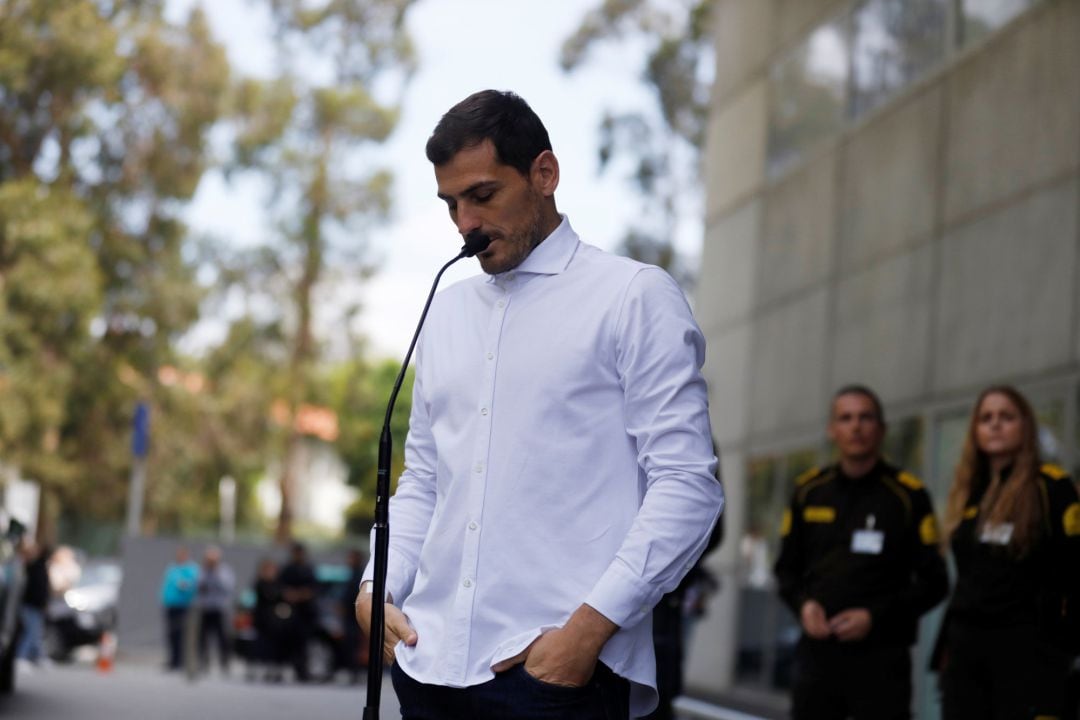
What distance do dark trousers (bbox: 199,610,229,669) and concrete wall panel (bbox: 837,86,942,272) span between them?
1134cm

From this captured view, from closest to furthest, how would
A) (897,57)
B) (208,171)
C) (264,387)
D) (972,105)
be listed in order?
(972,105)
(897,57)
(208,171)
(264,387)

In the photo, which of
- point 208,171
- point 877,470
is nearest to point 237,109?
point 208,171

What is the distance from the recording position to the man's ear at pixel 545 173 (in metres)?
3.20

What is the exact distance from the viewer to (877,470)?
22.6ft

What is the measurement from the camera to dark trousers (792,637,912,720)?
6445 millimetres

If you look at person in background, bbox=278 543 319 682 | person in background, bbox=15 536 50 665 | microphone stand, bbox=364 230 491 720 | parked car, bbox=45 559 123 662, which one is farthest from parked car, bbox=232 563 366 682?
microphone stand, bbox=364 230 491 720

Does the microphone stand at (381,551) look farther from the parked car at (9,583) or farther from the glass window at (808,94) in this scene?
the glass window at (808,94)

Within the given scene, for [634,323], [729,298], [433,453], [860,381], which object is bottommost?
[433,453]

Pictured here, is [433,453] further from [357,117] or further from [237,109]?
[357,117]

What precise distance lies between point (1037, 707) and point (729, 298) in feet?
48.3

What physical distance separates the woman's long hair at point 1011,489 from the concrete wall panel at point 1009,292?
200 inches

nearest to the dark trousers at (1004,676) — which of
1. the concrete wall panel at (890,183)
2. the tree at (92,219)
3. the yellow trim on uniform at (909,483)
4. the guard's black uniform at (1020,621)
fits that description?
the guard's black uniform at (1020,621)

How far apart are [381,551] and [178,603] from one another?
21.8 meters

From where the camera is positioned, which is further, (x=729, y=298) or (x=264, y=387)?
(x=264, y=387)
